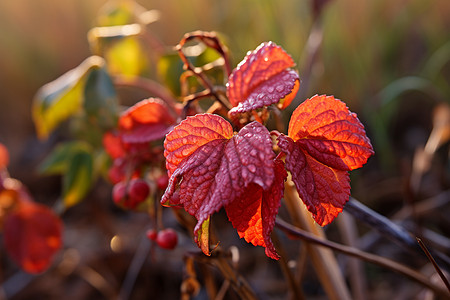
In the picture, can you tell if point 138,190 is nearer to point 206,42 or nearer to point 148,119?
point 148,119

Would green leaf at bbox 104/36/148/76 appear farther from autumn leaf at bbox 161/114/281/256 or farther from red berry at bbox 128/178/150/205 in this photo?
autumn leaf at bbox 161/114/281/256

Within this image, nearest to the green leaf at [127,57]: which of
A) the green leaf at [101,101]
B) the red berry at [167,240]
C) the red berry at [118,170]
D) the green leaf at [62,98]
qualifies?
the green leaf at [62,98]

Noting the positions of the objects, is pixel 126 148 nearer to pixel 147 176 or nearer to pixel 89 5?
pixel 147 176

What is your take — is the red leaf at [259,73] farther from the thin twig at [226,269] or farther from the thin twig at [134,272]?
the thin twig at [134,272]

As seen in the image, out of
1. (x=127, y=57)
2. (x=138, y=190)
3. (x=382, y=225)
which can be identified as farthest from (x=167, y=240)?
(x=127, y=57)

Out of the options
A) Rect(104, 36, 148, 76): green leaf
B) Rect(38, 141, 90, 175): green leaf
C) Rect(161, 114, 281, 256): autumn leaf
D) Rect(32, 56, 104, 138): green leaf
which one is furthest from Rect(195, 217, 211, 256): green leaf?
Rect(104, 36, 148, 76): green leaf

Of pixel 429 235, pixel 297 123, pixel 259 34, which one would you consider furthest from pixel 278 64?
pixel 259 34

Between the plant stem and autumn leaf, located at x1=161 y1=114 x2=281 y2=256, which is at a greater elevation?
autumn leaf, located at x1=161 y1=114 x2=281 y2=256
